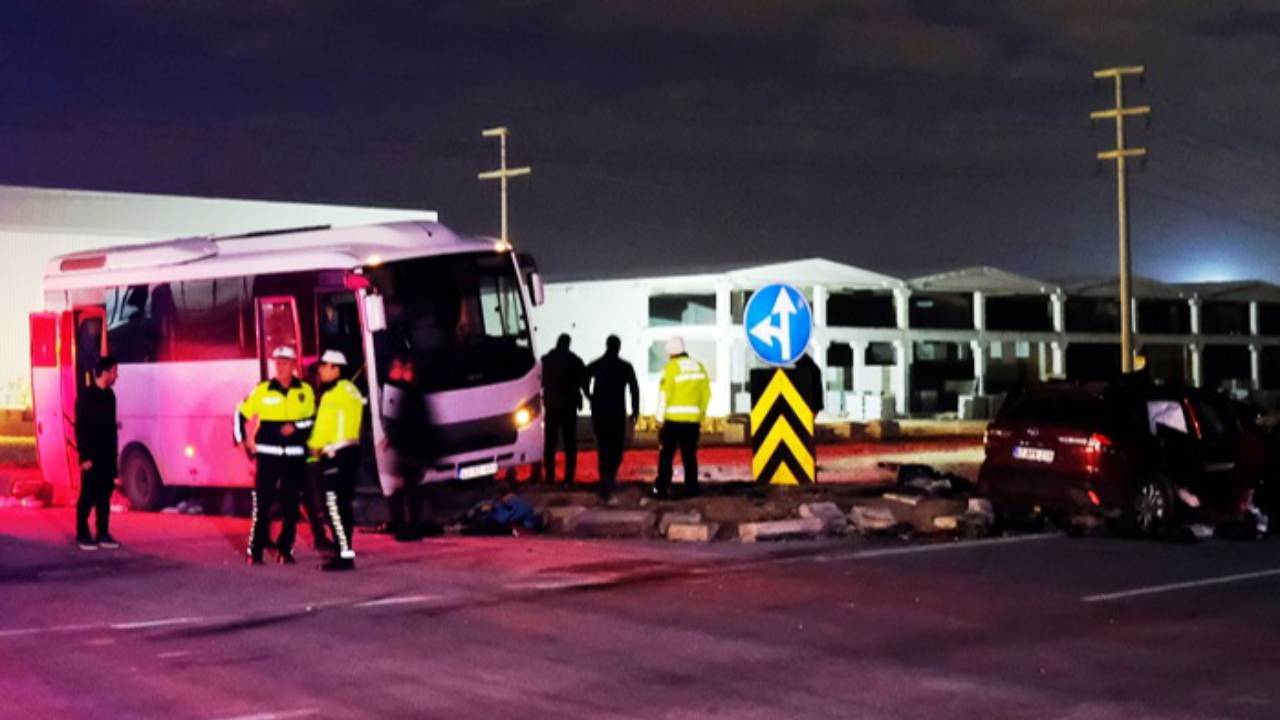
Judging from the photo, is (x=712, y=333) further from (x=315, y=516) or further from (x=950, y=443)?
(x=315, y=516)

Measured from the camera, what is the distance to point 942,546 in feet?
54.3

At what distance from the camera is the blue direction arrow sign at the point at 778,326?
18.8m

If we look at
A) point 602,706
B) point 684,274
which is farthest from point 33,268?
point 602,706

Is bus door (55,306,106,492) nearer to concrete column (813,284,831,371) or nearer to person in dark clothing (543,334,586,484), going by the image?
person in dark clothing (543,334,586,484)

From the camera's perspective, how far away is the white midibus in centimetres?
1925

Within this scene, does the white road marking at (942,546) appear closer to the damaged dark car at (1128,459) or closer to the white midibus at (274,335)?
the damaged dark car at (1128,459)

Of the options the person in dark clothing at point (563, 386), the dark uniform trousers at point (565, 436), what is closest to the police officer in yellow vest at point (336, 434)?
the dark uniform trousers at point (565, 436)

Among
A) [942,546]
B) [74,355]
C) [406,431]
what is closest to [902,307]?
[74,355]

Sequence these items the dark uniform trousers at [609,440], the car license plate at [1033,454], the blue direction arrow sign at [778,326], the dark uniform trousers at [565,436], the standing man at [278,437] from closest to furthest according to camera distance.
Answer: the standing man at [278,437] < the car license plate at [1033,454] < the blue direction arrow sign at [778,326] < the dark uniform trousers at [609,440] < the dark uniform trousers at [565,436]

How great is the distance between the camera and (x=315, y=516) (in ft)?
51.8

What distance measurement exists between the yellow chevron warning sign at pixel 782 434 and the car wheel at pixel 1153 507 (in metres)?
3.81

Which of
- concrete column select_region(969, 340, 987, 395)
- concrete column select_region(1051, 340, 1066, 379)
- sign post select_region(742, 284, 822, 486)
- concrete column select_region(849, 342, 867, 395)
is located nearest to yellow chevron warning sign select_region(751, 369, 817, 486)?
sign post select_region(742, 284, 822, 486)

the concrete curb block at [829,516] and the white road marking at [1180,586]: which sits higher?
the concrete curb block at [829,516]

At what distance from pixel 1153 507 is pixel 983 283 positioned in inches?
1561
